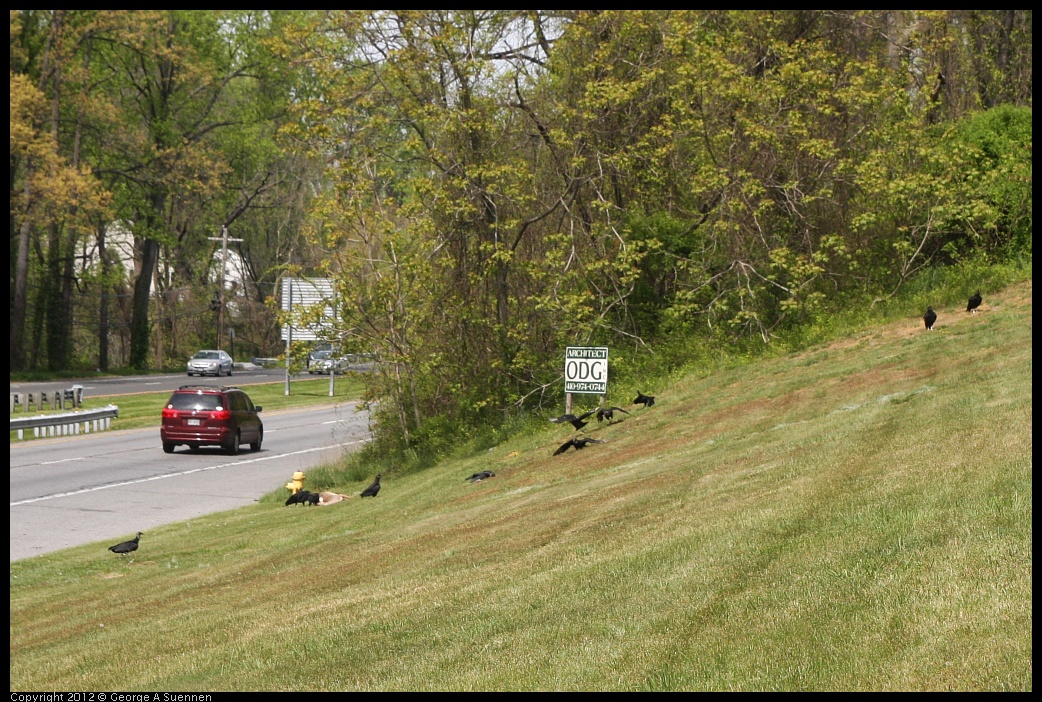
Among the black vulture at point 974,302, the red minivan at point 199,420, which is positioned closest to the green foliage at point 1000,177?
the black vulture at point 974,302

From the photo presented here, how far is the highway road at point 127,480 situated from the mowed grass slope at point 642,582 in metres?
3.00

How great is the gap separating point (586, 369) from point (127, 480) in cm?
1072

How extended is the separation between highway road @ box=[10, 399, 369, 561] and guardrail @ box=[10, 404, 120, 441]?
633 mm

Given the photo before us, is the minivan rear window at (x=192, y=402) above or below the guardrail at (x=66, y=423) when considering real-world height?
above

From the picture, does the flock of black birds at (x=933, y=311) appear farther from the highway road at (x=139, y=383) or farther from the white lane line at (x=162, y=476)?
the highway road at (x=139, y=383)

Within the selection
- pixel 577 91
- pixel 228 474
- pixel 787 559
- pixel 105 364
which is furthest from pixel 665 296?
pixel 105 364

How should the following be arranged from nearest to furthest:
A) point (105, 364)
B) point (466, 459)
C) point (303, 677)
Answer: point (303, 677), point (466, 459), point (105, 364)

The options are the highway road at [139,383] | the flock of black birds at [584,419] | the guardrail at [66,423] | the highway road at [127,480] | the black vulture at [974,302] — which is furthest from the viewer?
the highway road at [139,383]

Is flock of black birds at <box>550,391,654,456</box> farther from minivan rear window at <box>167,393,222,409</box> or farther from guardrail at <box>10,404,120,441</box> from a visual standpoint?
guardrail at <box>10,404,120,441</box>

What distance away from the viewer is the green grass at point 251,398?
1603 inches

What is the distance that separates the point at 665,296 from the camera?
30.2 metres

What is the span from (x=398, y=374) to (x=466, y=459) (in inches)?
138

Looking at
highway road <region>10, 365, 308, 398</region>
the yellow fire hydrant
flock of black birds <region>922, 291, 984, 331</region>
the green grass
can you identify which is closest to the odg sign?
the yellow fire hydrant
